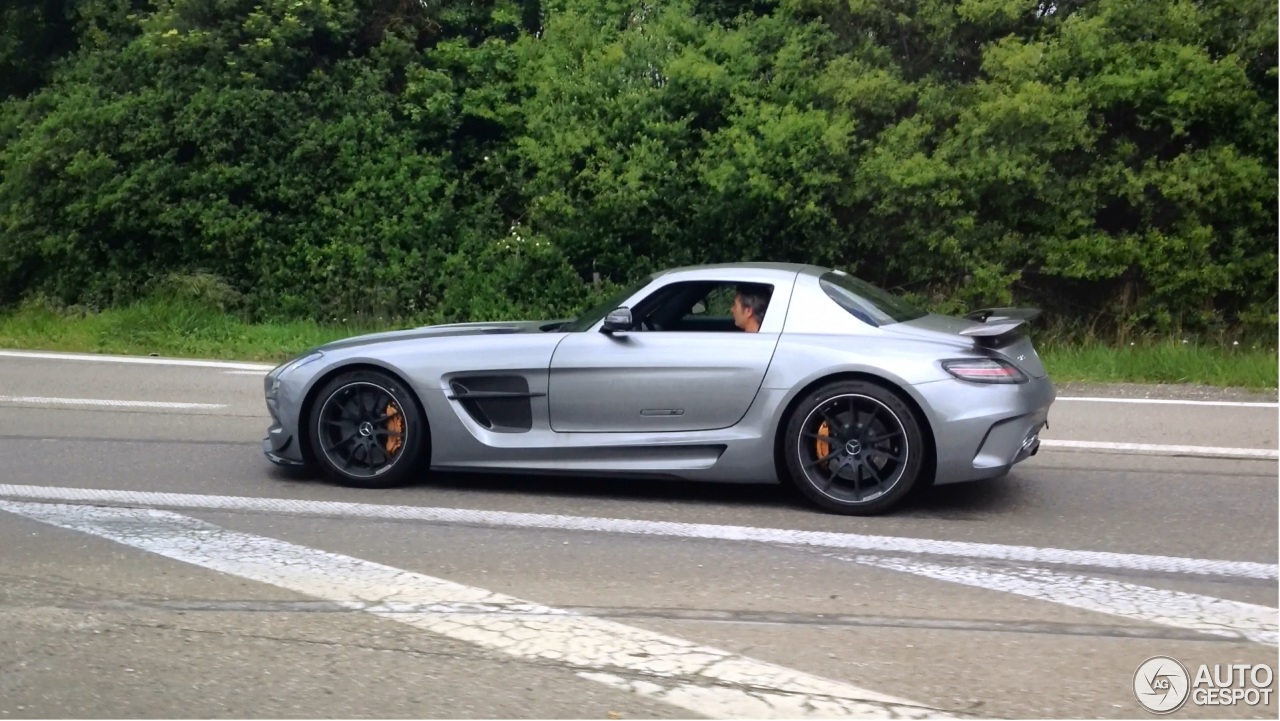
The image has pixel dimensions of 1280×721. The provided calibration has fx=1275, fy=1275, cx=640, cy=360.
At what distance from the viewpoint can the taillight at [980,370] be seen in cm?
631

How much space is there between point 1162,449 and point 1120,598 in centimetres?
352

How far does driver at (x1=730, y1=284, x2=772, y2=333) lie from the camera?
22.3 feet

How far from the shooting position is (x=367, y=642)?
15.4ft

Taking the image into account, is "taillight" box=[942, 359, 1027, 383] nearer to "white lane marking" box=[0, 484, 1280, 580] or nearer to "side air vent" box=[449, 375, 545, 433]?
"white lane marking" box=[0, 484, 1280, 580]

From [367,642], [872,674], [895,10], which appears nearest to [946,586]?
[872,674]

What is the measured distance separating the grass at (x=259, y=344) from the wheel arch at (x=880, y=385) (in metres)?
5.80

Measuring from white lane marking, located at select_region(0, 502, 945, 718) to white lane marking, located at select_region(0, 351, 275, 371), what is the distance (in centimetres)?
645

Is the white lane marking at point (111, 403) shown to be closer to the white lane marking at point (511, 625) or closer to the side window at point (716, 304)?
the white lane marking at point (511, 625)

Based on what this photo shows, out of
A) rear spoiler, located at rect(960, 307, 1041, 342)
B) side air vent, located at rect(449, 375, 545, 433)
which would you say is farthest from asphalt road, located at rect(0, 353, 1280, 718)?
rear spoiler, located at rect(960, 307, 1041, 342)

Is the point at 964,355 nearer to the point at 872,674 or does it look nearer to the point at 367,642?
the point at 872,674

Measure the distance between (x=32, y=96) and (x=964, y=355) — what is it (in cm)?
1709

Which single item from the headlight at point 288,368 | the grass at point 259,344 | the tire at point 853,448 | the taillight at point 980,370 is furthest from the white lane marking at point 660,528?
the grass at point 259,344

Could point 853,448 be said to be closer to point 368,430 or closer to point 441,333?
point 441,333

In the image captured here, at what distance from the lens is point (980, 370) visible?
20.8 feet
